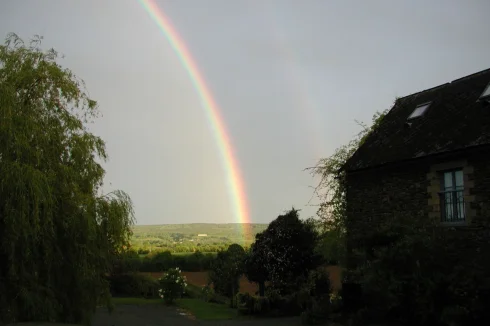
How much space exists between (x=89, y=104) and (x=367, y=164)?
413 inches

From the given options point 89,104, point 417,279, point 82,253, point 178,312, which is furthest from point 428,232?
point 178,312

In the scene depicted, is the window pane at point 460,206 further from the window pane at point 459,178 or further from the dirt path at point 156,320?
the dirt path at point 156,320

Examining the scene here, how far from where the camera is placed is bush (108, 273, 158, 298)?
31781 millimetres

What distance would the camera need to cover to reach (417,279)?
12617 mm

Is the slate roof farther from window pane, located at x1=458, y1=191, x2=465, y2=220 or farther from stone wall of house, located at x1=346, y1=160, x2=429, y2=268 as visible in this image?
window pane, located at x1=458, y1=191, x2=465, y2=220

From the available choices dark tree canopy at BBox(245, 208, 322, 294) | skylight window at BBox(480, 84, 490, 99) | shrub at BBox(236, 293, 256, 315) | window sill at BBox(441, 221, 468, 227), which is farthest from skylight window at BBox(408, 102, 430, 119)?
shrub at BBox(236, 293, 256, 315)

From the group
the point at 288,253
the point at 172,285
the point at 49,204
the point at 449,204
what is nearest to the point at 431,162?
the point at 449,204

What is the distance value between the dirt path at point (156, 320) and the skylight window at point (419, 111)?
9.35 meters

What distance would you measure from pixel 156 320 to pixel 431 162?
12.3 meters

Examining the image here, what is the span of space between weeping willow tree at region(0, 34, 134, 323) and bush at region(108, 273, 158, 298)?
18569mm

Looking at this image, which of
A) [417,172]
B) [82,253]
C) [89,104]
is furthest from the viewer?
[417,172]

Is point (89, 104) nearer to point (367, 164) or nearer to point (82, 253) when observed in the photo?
point (82, 253)

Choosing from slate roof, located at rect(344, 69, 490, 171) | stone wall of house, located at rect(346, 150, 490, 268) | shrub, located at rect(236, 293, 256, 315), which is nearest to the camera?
stone wall of house, located at rect(346, 150, 490, 268)

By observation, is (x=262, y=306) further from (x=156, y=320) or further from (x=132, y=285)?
(x=132, y=285)
